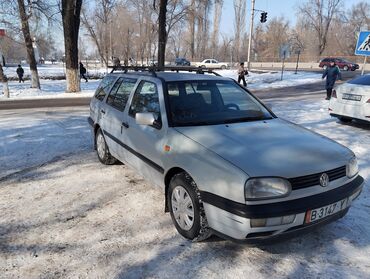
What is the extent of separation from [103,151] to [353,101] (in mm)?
6760

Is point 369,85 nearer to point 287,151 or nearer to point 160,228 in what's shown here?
point 287,151

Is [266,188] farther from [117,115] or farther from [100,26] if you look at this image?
[100,26]

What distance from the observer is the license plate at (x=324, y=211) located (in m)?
3.11

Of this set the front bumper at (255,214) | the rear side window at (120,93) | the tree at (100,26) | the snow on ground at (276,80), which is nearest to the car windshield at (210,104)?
the rear side window at (120,93)

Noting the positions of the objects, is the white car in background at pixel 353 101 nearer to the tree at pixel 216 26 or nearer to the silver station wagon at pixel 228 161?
the silver station wagon at pixel 228 161

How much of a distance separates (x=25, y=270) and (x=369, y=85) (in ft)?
29.1

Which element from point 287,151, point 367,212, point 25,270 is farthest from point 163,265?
point 367,212

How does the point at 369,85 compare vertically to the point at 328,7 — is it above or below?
below

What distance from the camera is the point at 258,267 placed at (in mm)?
3184

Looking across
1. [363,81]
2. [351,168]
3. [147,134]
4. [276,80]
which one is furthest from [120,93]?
[276,80]

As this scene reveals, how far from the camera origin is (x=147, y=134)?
4.22 m

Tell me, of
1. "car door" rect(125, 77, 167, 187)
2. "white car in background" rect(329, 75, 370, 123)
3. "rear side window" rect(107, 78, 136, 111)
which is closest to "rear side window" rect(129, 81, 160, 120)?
"car door" rect(125, 77, 167, 187)

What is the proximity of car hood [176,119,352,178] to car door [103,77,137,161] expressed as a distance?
4.81 feet

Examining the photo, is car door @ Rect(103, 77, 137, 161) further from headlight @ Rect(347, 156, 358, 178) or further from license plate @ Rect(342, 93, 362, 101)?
license plate @ Rect(342, 93, 362, 101)
